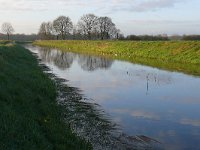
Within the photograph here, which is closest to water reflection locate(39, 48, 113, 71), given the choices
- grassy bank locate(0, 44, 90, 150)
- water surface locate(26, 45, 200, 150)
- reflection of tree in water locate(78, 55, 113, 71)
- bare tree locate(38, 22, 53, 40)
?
reflection of tree in water locate(78, 55, 113, 71)

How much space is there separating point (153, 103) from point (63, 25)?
114255 mm

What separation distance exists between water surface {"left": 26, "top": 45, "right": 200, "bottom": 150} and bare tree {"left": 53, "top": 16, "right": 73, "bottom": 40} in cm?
10187

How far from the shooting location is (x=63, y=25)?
130 m

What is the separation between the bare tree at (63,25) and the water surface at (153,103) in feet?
334

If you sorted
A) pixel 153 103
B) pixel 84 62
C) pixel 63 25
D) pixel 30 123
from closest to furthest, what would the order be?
pixel 30 123 < pixel 153 103 < pixel 84 62 < pixel 63 25

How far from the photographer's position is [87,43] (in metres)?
82.9

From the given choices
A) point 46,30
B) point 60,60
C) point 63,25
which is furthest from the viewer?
point 46,30

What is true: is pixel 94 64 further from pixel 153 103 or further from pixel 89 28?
pixel 89 28

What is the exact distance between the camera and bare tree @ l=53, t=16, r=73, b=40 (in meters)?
129

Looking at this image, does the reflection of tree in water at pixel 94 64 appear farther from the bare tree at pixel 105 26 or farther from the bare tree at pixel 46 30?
the bare tree at pixel 46 30

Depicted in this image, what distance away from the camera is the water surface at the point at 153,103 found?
42.8 feet

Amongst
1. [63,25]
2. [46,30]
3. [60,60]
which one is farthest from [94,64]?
[46,30]

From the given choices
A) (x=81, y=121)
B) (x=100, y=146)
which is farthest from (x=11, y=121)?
(x=81, y=121)

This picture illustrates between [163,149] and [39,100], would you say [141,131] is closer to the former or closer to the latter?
[163,149]
